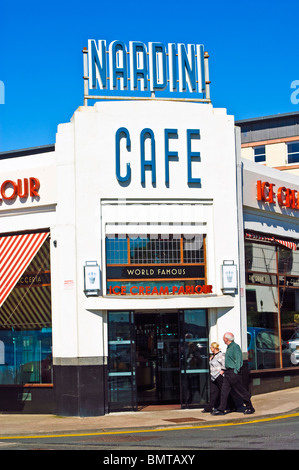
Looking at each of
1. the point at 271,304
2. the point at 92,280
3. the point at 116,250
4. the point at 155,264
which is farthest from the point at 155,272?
the point at 271,304

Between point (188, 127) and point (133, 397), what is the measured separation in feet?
21.9

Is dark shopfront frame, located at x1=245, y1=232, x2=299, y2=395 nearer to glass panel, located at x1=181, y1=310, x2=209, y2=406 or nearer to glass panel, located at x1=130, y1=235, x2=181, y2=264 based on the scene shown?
glass panel, located at x1=181, y1=310, x2=209, y2=406

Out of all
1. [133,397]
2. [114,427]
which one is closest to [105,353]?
[133,397]

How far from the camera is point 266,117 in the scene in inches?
2057

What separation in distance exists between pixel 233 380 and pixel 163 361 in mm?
2427

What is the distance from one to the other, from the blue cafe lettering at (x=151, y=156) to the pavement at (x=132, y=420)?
545cm

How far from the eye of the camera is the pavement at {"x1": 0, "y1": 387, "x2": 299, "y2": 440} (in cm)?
1514

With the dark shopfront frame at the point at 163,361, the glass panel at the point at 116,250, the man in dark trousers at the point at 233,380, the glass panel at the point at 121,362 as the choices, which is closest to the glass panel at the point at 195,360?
the dark shopfront frame at the point at 163,361

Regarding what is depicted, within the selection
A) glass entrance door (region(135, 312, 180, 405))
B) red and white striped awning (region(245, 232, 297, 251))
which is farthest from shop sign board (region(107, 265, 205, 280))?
red and white striped awning (region(245, 232, 297, 251))

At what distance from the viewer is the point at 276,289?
21562mm

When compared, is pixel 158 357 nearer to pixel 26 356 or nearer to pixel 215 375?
pixel 215 375

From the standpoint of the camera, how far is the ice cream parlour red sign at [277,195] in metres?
20.5
